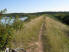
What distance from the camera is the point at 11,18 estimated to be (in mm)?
8461

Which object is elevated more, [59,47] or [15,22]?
[15,22]

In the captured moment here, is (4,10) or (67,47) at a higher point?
(4,10)

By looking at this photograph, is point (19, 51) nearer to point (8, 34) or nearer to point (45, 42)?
point (8, 34)

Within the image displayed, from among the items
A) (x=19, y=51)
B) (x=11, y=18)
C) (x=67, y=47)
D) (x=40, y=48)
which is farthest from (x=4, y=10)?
(x=67, y=47)

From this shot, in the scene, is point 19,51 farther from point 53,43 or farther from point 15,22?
point 53,43

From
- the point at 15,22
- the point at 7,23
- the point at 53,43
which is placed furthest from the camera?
the point at 53,43

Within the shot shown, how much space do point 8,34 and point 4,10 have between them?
998 mm

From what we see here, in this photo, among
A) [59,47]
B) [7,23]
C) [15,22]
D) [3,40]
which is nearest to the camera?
[3,40]

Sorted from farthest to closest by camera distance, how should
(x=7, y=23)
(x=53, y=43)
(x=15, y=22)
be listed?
(x=53, y=43) → (x=15, y=22) → (x=7, y=23)

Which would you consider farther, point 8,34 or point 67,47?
point 67,47

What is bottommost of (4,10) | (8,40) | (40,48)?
(40,48)

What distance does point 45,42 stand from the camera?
12180 mm

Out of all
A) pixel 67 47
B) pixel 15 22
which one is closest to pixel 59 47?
pixel 67 47

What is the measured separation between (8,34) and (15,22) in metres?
1.32
